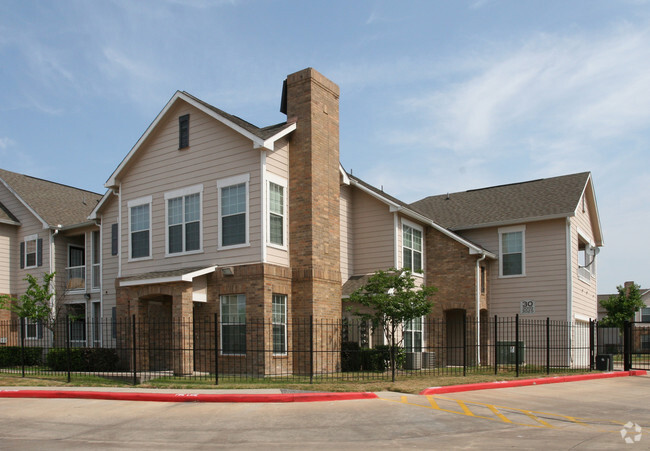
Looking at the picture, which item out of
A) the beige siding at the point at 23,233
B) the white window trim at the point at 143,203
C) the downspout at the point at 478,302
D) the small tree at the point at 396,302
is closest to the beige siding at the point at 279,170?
the small tree at the point at 396,302

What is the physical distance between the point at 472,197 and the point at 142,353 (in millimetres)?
18155

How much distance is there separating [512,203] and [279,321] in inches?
537

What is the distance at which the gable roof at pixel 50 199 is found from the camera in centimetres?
3000

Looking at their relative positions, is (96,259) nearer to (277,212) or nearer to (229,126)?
(229,126)

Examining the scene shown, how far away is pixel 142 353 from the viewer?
→ 857 inches

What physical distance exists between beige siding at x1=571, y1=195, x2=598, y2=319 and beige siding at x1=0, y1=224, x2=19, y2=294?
83.7 ft

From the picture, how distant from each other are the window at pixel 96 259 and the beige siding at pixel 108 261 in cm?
135

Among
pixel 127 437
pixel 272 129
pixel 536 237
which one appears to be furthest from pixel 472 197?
pixel 127 437

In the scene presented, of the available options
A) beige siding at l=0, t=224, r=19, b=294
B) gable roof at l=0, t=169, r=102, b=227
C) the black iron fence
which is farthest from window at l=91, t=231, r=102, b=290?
beige siding at l=0, t=224, r=19, b=294

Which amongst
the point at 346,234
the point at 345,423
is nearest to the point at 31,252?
the point at 346,234

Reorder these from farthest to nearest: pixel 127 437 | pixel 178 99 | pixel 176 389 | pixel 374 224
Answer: pixel 374 224 → pixel 178 99 → pixel 176 389 → pixel 127 437

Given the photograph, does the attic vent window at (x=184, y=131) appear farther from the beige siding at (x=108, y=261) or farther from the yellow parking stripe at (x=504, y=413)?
the yellow parking stripe at (x=504, y=413)

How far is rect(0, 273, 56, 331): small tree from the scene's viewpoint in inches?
1065

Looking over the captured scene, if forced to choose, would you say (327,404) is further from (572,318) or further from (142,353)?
(572,318)
